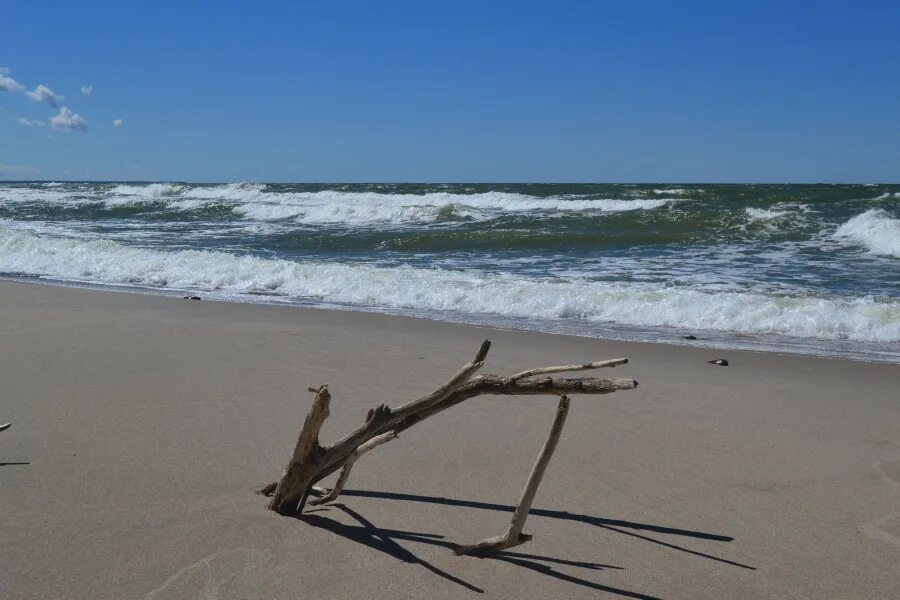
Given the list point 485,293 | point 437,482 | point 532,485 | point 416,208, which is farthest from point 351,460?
point 416,208

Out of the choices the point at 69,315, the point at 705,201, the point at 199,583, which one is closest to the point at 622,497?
the point at 199,583

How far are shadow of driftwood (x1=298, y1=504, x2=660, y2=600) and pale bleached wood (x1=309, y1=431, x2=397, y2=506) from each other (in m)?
0.06

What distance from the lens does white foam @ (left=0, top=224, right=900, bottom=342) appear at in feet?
27.1

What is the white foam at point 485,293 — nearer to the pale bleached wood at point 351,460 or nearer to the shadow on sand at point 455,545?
the shadow on sand at point 455,545

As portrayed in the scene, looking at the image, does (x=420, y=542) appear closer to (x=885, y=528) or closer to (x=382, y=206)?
(x=885, y=528)

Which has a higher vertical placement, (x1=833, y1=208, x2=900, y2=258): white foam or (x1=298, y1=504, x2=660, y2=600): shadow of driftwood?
(x1=833, y1=208, x2=900, y2=258): white foam

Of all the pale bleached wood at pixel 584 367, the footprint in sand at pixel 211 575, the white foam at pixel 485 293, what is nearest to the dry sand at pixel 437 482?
the footprint in sand at pixel 211 575

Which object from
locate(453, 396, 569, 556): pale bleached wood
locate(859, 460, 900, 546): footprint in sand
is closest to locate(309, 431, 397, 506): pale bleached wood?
locate(453, 396, 569, 556): pale bleached wood

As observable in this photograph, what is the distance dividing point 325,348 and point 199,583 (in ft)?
13.7

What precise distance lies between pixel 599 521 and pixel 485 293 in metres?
6.78

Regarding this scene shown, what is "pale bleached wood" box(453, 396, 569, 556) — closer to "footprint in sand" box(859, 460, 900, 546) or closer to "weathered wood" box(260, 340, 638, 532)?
"weathered wood" box(260, 340, 638, 532)

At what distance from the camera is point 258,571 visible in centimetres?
272

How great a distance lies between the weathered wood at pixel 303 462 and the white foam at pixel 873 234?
1442cm

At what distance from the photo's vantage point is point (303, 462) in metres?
3.06
